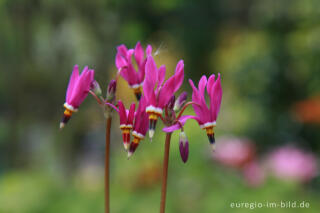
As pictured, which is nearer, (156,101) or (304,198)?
(156,101)

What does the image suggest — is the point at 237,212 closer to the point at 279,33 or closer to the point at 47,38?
the point at 47,38

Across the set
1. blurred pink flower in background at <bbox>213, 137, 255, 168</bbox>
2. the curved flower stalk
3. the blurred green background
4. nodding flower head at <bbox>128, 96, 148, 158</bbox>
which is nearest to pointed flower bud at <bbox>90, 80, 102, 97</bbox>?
nodding flower head at <bbox>128, 96, 148, 158</bbox>

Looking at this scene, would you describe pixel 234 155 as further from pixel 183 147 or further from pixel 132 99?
pixel 183 147

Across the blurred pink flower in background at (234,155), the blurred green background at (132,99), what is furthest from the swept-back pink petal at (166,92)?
the blurred pink flower in background at (234,155)

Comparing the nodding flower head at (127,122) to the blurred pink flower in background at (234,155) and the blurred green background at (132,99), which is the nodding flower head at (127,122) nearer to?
the blurred green background at (132,99)

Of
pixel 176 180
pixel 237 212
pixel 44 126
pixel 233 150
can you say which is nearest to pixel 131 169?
pixel 176 180
